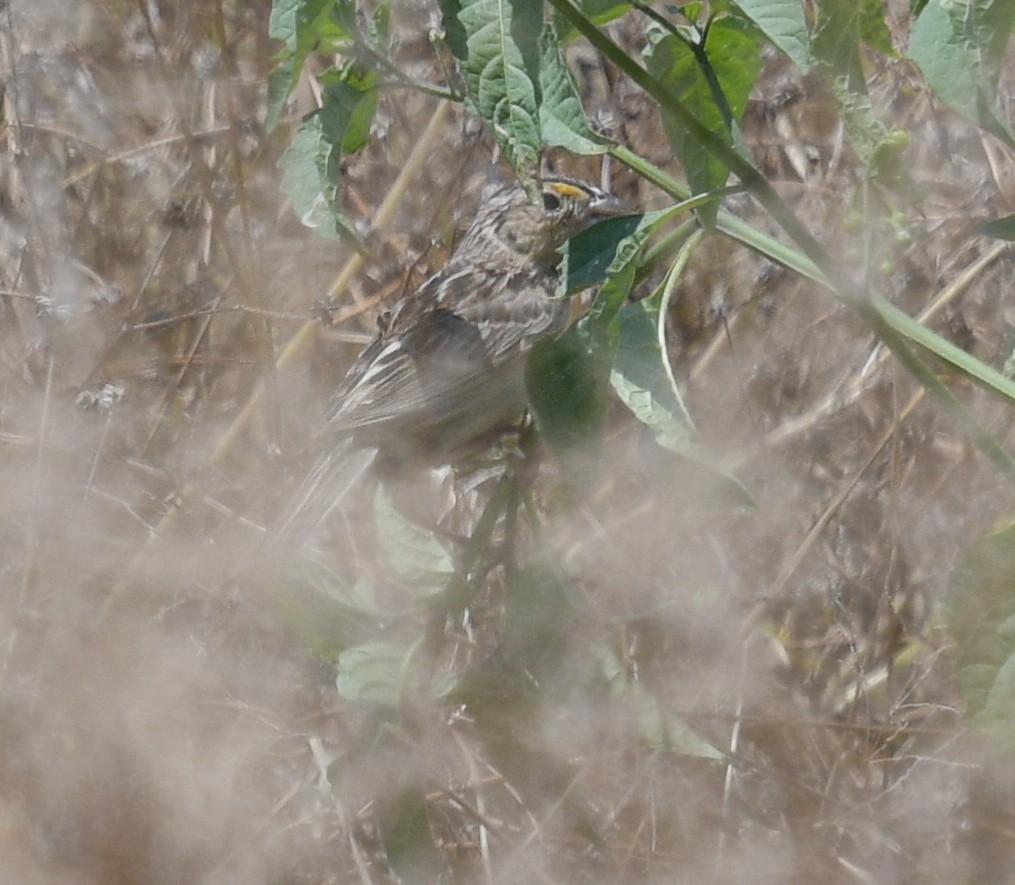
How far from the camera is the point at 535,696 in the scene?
227 cm


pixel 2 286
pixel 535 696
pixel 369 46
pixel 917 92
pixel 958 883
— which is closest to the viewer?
pixel 369 46

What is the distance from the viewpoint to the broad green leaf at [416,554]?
2.32 metres

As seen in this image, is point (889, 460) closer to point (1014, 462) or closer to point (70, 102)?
point (1014, 462)

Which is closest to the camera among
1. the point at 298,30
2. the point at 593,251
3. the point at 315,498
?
the point at 298,30

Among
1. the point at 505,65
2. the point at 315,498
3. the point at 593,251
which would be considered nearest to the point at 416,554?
the point at 315,498

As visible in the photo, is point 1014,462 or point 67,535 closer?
point 1014,462

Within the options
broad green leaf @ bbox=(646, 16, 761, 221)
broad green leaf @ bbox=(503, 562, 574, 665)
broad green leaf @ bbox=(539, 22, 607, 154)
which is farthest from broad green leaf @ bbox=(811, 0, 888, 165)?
broad green leaf @ bbox=(503, 562, 574, 665)

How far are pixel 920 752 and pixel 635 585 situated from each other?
795 mm

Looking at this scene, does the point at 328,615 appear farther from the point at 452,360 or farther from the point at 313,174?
the point at 452,360

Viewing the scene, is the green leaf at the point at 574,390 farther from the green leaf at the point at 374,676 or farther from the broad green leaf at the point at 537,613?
the green leaf at the point at 374,676

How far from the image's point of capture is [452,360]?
356 centimetres

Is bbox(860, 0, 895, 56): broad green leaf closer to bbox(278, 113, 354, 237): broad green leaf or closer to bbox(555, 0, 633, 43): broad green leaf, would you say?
bbox(555, 0, 633, 43): broad green leaf

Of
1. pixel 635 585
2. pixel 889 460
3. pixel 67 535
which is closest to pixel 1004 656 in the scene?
pixel 635 585

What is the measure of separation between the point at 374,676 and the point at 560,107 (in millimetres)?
1150
